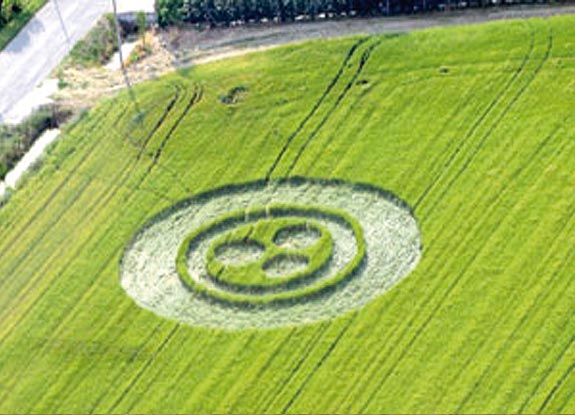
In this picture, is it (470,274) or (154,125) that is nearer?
(470,274)

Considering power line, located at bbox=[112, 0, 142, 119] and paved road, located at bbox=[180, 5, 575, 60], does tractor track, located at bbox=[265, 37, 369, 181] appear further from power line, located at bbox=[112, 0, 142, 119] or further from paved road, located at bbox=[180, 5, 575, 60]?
power line, located at bbox=[112, 0, 142, 119]

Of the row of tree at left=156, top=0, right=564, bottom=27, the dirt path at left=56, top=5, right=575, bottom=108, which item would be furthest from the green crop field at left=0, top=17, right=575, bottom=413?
the row of tree at left=156, top=0, right=564, bottom=27

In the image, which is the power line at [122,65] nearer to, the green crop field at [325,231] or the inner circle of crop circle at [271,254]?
the green crop field at [325,231]

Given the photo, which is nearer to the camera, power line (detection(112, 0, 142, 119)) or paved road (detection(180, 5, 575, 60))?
power line (detection(112, 0, 142, 119))

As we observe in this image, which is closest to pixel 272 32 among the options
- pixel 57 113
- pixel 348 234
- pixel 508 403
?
pixel 57 113

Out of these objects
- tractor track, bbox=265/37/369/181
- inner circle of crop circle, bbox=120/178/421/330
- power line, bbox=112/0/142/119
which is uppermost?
power line, bbox=112/0/142/119

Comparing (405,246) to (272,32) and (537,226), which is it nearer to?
(537,226)
